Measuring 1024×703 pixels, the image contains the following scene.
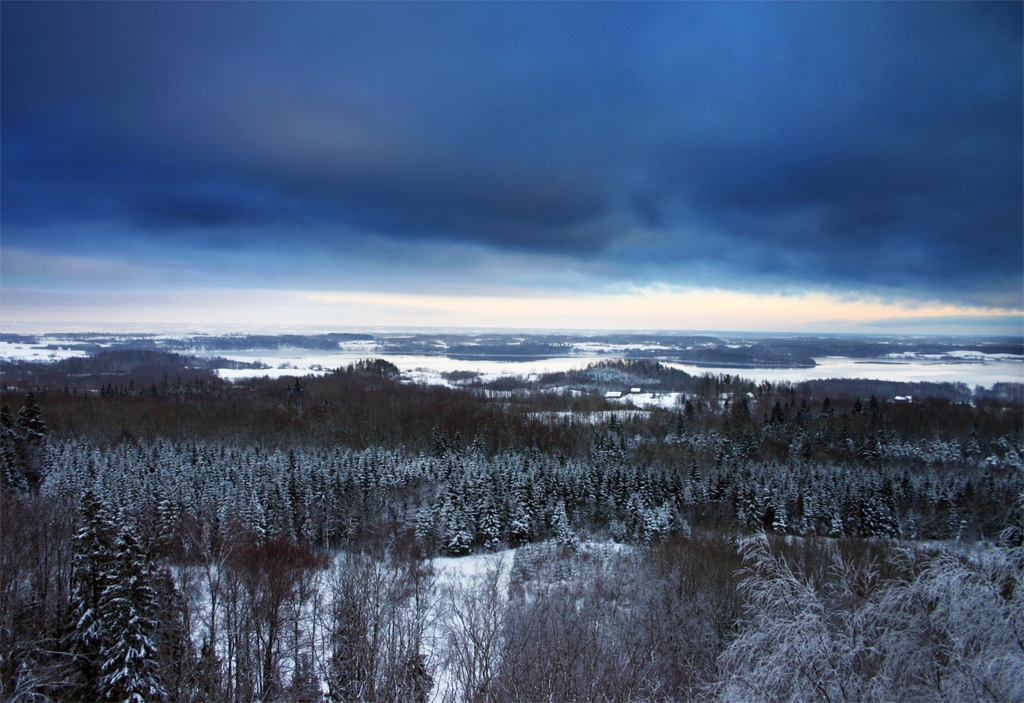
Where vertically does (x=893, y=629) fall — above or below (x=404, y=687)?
above

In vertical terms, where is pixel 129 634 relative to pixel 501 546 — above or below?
above

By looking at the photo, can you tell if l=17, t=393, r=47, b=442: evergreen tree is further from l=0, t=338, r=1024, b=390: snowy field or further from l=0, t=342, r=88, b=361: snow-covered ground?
l=0, t=342, r=88, b=361: snow-covered ground

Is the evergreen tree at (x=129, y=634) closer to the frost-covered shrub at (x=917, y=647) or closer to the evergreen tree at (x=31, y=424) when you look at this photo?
the frost-covered shrub at (x=917, y=647)

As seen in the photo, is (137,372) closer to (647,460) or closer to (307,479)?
(307,479)

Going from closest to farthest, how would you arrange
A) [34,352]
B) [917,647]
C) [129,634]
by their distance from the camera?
[917,647] < [129,634] < [34,352]

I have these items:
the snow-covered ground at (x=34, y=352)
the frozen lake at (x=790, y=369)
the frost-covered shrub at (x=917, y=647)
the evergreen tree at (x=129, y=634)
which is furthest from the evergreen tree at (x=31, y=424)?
the snow-covered ground at (x=34, y=352)

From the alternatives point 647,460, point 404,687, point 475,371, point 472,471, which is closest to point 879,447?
point 647,460

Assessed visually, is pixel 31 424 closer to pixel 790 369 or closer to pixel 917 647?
pixel 917 647

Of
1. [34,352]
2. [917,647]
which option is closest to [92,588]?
[917,647]

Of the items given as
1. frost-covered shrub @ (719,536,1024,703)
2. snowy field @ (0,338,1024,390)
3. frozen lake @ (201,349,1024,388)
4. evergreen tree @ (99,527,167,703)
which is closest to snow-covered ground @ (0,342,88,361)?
snowy field @ (0,338,1024,390)
